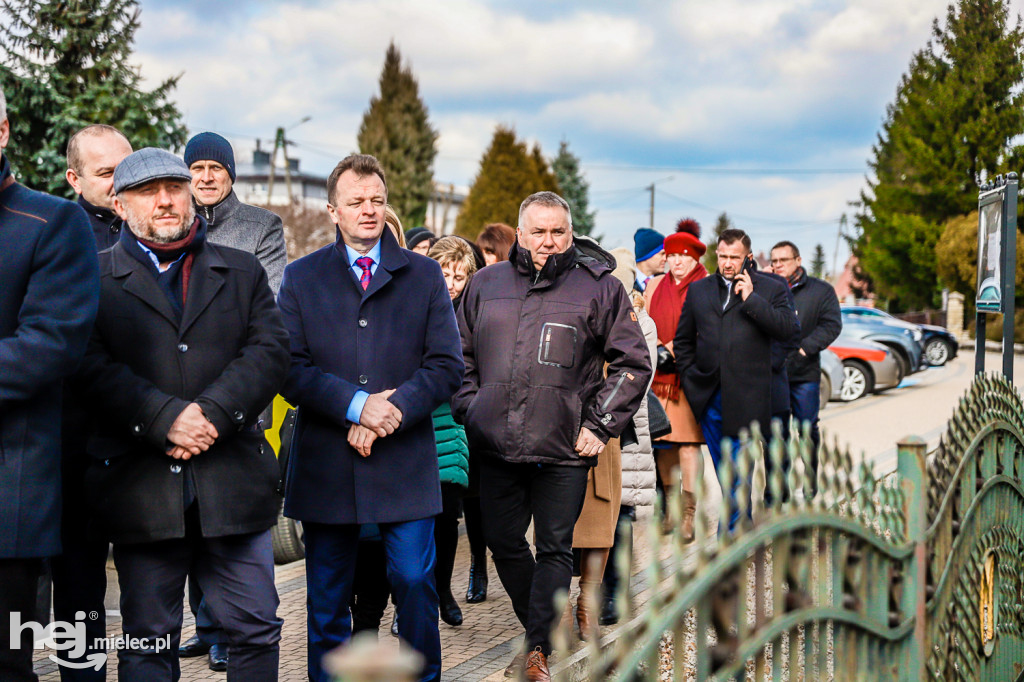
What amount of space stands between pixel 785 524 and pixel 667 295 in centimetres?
613

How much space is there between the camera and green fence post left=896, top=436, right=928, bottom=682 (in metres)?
2.36

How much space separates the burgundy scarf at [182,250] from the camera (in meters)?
3.47

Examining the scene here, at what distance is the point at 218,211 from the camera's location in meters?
4.95

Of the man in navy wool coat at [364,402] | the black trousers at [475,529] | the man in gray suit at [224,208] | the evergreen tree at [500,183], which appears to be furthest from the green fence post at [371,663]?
the evergreen tree at [500,183]

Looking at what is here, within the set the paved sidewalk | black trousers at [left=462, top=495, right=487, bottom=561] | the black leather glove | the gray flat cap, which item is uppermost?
the gray flat cap

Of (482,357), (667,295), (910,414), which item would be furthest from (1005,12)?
(482,357)

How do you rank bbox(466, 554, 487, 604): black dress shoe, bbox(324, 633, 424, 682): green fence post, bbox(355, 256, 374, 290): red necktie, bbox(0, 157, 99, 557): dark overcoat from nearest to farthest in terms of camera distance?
1. bbox(324, 633, 424, 682): green fence post
2. bbox(0, 157, 99, 557): dark overcoat
3. bbox(355, 256, 374, 290): red necktie
4. bbox(466, 554, 487, 604): black dress shoe

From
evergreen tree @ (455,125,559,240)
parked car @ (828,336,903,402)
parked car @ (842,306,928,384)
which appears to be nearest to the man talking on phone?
parked car @ (828,336,903,402)

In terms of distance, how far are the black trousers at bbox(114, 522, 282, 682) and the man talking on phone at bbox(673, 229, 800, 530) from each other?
13.1 ft

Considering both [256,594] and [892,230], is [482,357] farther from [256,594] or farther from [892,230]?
[892,230]

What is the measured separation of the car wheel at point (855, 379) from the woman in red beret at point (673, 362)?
34.0 feet

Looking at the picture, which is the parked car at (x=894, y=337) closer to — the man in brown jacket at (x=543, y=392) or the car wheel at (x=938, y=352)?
the car wheel at (x=938, y=352)

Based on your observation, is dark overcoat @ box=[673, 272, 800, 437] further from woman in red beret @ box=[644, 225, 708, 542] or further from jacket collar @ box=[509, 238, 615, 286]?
jacket collar @ box=[509, 238, 615, 286]

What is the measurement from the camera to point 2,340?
116 inches
